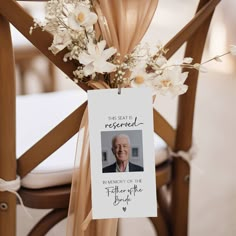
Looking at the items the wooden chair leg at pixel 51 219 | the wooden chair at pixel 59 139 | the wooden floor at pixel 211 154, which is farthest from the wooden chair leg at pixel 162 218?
the wooden chair leg at pixel 51 219

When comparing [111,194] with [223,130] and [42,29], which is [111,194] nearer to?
[42,29]

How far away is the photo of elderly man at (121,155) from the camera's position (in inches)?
25.7

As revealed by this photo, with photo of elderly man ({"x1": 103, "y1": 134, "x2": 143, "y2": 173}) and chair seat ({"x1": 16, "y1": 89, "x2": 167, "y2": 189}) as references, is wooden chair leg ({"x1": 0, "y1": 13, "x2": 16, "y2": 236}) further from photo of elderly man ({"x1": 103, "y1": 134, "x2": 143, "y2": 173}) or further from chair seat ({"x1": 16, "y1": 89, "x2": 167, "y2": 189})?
photo of elderly man ({"x1": 103, "y1": 134, "x2": 143, "y2": 173})

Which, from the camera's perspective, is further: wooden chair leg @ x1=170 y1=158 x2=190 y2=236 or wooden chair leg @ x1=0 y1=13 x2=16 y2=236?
wooden chair leg @ x1=170 y1=158 x2=190 y2=236

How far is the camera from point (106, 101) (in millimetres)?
645

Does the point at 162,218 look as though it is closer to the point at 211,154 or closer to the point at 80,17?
the point at 80,17

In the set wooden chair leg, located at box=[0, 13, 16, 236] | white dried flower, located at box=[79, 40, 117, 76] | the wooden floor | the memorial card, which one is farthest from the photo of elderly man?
the wooden floor

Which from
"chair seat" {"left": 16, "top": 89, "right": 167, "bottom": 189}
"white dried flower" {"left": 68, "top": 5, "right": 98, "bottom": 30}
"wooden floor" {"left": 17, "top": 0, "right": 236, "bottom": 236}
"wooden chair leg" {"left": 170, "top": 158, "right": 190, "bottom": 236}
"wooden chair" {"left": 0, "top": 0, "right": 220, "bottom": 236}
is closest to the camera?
"white dried flower" {"left": 68, "top": 5, "right": 98, "bottom": 30}

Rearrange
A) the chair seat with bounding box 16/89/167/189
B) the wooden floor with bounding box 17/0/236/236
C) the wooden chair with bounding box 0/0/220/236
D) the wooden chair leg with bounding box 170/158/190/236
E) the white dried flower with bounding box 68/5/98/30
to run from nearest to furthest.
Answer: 1. the white dried flower with bounding box 68/5/98/30
2. the wooden chair with bounding box 0/0/220/236
3. the chair seat with bounding box 16/89/167/189
4. the wooden chair leg with bounding box 170/158/190/236
5. the wooden floor with bounding box 17/0/236/236

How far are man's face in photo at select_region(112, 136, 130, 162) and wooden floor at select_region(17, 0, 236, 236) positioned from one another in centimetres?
35

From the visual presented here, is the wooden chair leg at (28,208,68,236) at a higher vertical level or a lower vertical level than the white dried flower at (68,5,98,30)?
lower

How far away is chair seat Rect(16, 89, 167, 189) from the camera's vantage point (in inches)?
33.6

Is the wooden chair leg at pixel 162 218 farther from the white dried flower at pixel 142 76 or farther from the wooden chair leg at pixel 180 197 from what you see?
the white dried flower at pixel 142 76

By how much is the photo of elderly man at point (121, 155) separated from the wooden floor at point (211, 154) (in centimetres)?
33
